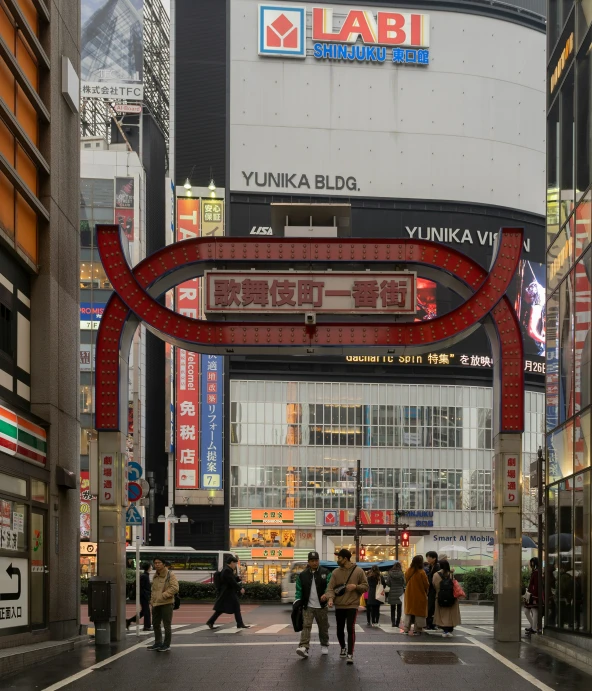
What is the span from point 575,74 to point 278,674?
12444 millimetres

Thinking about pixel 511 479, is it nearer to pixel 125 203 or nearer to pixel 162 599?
pixel 162 599

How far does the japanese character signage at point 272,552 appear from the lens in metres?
83.8

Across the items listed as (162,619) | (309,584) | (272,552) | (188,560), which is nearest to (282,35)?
(272,552)

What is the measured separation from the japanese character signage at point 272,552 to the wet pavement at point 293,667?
2344 inches

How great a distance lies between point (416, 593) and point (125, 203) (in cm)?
5489

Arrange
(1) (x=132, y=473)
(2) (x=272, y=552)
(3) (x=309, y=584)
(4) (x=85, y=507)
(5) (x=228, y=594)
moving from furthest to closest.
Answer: (2) (x=272, y=552) → (4) (x=85, y=507) → (5) (x=228, y=594) → (1) (x=132, y=473) → (3) (x=309, y=584)

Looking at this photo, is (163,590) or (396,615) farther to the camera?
(396,615)

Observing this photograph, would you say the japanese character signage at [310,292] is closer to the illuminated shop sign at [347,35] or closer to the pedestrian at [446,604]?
the pedestrian at [446,604]

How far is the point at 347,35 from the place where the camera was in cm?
8938

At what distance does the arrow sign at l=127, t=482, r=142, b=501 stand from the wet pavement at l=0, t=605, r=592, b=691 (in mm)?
2830

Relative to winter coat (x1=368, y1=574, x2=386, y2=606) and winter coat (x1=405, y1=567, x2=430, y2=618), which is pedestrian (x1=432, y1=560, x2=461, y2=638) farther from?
winter coat (x1=368, y1=574, x2=386, y2=606)

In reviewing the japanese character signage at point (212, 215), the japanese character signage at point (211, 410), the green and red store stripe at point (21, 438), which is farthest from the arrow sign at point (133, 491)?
the japanese character signage at point (212, 215)

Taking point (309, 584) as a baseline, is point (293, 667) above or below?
below

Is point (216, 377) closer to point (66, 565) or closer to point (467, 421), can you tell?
point (467, 421)
